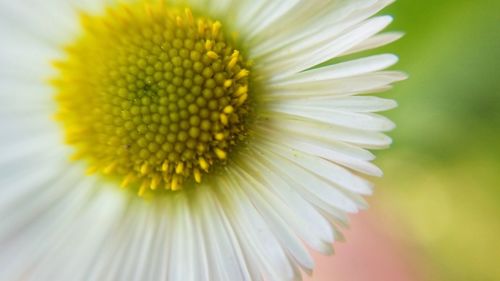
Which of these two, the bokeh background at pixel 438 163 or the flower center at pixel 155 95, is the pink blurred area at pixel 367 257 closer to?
the bokeh background at pixel 438 163

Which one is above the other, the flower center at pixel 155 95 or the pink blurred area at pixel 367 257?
the flower center at pixel 155 95

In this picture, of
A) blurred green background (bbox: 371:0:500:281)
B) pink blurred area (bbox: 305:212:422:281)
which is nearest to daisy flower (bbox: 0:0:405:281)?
blurred green background (bbox: 371:0:500:281)

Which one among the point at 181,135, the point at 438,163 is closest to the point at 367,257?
the point at 438,163

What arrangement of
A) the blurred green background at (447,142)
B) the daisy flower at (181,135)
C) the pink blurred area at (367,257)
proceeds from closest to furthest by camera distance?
the daisy flower at (181,135)
the blurred green background at (447,142)
the pink blurred area at (367,257)

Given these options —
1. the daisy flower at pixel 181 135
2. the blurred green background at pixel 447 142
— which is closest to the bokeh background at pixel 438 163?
the blurred green background at pixel 447 142

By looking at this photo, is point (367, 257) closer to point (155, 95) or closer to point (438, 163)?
point (438, 163)

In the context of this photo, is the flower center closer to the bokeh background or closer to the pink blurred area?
the bokeh background

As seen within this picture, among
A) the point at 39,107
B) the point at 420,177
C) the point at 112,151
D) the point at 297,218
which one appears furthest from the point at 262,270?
the point at 420,177

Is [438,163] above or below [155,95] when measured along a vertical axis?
below
